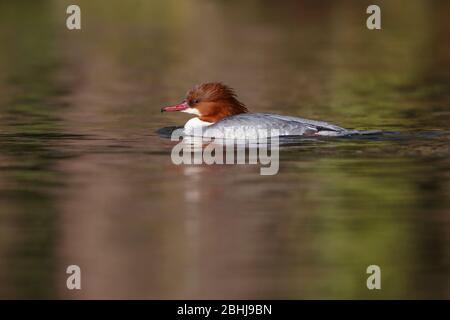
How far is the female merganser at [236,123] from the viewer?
14.8 m

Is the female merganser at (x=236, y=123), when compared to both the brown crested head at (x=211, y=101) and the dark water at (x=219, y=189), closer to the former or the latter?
the brown crested head at (x=211, y=101)

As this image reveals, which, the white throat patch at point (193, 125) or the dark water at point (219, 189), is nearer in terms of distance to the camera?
the dark water at point (219, 189)

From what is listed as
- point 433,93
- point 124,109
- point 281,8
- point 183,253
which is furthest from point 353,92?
point 281,8

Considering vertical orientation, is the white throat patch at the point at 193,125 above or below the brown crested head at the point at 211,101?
below

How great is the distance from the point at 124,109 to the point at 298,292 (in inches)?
409

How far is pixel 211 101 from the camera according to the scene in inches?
618

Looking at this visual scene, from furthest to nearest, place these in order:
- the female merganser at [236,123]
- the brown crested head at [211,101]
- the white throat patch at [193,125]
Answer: the brown crested head at [211,101]
the white throat patch at [193,125]
the female merganser at [236,123]

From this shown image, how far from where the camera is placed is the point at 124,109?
1842cm

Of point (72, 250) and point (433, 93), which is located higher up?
point (433, 93)

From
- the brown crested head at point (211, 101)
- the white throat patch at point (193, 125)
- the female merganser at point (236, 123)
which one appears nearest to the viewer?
the female merganser at point (236, 123)

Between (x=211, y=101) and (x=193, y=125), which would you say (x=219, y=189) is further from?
(x=211, y=101)

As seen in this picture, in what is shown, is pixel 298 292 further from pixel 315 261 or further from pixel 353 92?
pixel 353 92

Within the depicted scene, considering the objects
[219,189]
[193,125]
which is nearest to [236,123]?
[193,125]

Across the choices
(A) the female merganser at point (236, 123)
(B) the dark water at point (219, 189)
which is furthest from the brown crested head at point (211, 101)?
(B) the dark water at point (219, 189)
